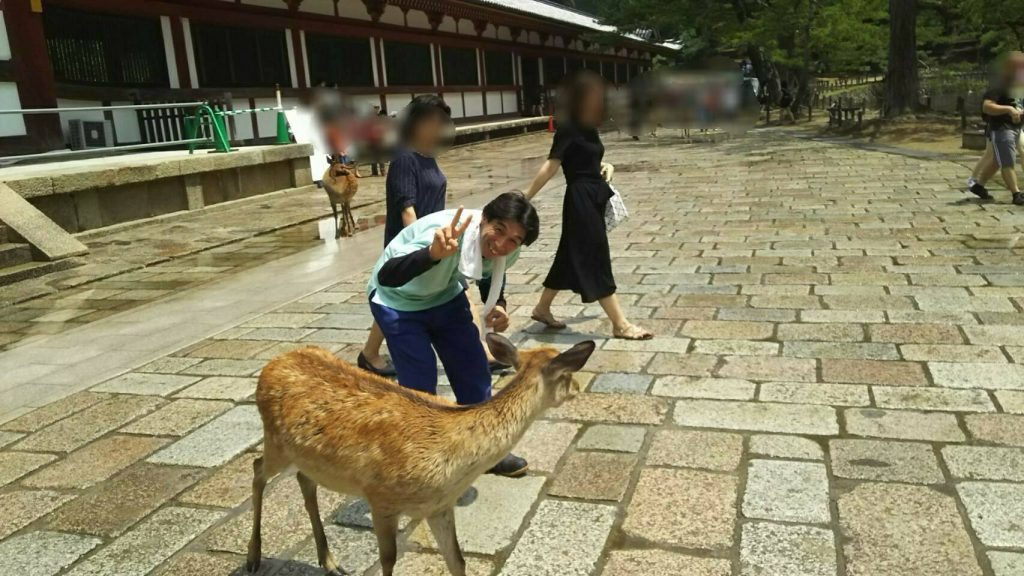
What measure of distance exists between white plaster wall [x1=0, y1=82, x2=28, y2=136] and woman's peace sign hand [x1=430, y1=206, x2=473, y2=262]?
1158 centimetres

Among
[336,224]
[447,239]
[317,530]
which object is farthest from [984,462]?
[336,224]

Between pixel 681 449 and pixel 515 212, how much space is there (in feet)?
4.98

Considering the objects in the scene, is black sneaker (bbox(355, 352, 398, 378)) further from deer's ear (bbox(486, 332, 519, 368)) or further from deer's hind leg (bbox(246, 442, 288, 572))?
deer's ear (bbox(486, 332, 519, 368))

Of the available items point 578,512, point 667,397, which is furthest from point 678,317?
point 578,512

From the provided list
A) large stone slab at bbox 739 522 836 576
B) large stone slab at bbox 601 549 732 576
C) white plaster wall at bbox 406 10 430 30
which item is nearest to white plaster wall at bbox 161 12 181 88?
white plaster wall at bbox 406 10 430 30

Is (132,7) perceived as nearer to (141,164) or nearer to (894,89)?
(141,164)

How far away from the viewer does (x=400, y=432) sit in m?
2.30

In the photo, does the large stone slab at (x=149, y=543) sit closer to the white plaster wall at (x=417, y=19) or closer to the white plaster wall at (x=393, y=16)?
the white plaster wall at (x=393, y=16)

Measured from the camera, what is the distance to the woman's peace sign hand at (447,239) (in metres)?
2.65

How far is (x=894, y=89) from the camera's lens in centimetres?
1967

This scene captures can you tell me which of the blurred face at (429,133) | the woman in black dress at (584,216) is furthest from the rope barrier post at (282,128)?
the blurred face at (429,133)

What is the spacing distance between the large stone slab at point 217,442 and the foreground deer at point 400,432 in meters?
1.37

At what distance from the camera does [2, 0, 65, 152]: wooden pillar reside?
11539 millimetres

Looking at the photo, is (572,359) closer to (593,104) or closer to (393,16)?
(593,104)
